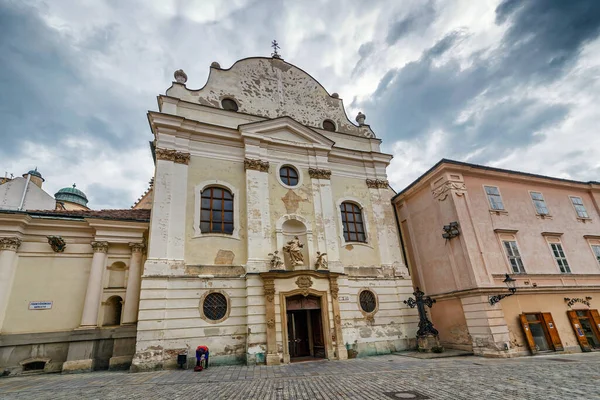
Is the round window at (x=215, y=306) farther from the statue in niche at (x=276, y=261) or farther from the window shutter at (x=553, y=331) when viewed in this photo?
the window shutter at (x=553, y=331)

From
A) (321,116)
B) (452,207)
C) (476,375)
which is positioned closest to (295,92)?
(321,116)

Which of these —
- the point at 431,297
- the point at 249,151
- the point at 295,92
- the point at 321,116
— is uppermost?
the point at 295,92

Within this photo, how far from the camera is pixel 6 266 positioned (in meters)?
12.6

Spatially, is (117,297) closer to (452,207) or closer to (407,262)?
(407,262)

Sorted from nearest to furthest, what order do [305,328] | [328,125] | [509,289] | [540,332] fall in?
[509,289] → [540,332] → [305,328] → [328,125]

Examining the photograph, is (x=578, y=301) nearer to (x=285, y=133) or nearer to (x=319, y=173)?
(x=319, y=173)

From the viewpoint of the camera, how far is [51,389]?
8.73 meters

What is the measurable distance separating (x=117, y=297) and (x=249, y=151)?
354 inches

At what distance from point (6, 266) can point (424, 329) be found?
17.7 metres

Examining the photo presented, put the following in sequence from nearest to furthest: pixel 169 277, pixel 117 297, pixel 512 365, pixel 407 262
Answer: pixel 512 365 → pixel 169 277 → pixel 117 297 → pixel 407 262

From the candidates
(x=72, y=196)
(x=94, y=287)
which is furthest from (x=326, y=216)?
(x=72, y=196)

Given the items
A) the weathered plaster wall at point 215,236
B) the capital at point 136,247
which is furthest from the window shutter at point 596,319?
the capital at point 136,247

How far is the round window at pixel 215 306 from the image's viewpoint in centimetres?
1278

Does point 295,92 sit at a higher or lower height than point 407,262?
higher
